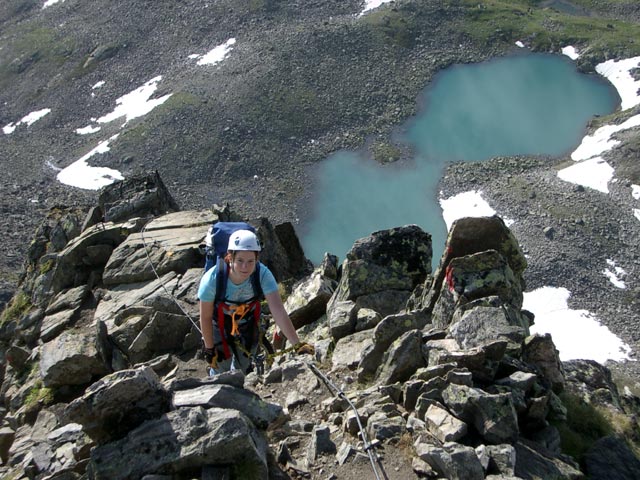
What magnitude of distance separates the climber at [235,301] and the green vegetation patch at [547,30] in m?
125

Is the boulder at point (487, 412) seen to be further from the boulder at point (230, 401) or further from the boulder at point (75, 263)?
the boulder at point (75, 263)

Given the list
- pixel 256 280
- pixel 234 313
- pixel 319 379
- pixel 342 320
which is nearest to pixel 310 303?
pixel 342 320

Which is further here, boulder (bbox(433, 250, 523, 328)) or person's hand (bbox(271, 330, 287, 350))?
person's hand (bbox(271, 330, 287, 350))

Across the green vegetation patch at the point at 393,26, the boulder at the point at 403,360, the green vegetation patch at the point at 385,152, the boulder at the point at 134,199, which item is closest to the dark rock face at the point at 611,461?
the boulder at the point at 403,360

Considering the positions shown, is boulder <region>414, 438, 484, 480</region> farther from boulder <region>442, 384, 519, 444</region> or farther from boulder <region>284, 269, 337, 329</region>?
boulder <region>284, 269, 337, 329</region>

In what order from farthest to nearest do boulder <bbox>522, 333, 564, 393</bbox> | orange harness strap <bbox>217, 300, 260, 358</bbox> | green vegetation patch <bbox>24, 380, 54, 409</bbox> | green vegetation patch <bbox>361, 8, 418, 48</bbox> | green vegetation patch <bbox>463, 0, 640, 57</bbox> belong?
green vegetation patch <bbox>361, 8, 418, 48</bbox>, green vegetation patch <bbox>463, 0, 640, 57</bbox>, green vegetation patch <bbox>24, 380, 54, 409</bbox>, boulder <bbox>522, 333, 564, 393</bbox>, orange harness strap <bbox>217, 300, 260, 358</bbox>

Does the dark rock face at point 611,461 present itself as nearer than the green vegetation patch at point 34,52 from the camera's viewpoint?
Yes

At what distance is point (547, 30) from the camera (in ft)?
416

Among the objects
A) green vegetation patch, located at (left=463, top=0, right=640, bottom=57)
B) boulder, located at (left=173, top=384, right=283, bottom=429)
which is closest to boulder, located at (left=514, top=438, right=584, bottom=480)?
boulder, located at (left=173, top=384, right=283, bottom=429)

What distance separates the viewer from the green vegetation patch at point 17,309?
23453mm

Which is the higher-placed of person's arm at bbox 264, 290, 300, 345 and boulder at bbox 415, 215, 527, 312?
person's arm at bbox 264, 290, 300, 345

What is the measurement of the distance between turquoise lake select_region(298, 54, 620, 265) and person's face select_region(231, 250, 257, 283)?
66063 millimetres

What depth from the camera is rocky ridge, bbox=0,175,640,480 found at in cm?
834

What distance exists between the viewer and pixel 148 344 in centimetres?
1758
